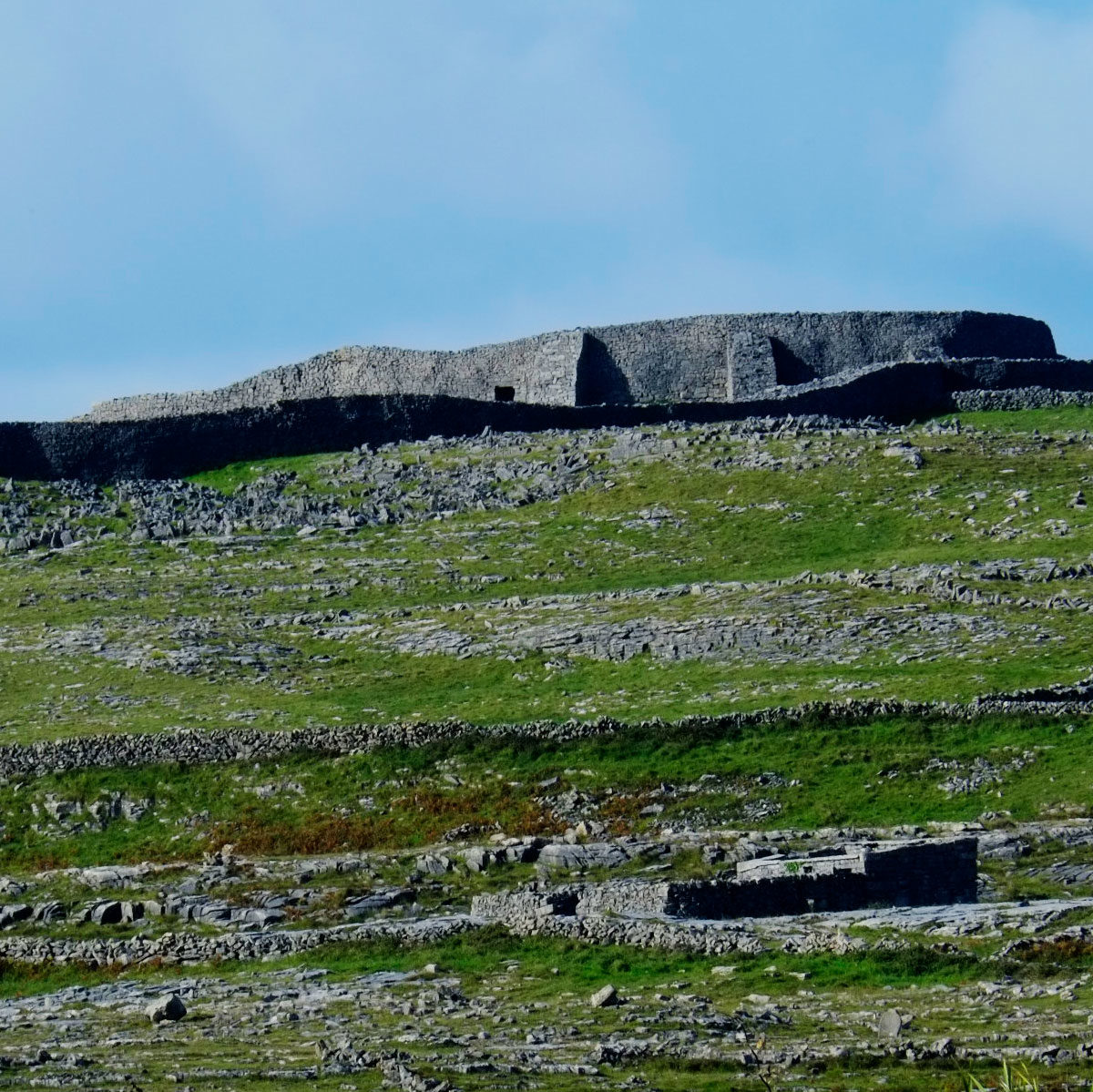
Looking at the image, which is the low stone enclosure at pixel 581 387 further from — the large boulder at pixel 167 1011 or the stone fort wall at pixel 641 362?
the large boulder at pixel 167 1011

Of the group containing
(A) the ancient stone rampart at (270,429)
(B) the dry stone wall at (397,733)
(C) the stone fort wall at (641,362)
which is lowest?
(B) the dry stone wall at (397,733)

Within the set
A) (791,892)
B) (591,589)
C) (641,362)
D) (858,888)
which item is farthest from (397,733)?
(641,362)

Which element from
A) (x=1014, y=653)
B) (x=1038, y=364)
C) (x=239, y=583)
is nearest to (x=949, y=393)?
(x=1038, y=364)

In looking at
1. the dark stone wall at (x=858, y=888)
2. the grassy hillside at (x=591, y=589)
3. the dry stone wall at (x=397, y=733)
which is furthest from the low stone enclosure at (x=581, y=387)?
the dark stone wall at (x=858, y=888)

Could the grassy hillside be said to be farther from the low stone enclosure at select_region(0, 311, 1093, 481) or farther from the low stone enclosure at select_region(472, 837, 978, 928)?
the low stone enclosure at select_region(472, 837, 978, 928)

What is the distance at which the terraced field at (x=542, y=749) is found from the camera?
19578 mm

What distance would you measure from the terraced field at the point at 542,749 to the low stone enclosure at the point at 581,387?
201 centimetres

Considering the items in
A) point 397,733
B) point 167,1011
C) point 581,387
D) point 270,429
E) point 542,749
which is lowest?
point 167,1011

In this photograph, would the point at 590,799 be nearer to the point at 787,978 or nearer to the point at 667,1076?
the point at 787,978

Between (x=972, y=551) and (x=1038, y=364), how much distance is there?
25.9m

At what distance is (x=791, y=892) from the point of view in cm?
2491

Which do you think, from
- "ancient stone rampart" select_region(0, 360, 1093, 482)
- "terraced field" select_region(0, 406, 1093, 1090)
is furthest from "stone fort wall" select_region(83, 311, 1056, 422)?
"terraced field" select_region(0, 406, 1093, 1090)

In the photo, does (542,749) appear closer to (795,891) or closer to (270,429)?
(795,891)

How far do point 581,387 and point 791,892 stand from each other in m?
47.7
